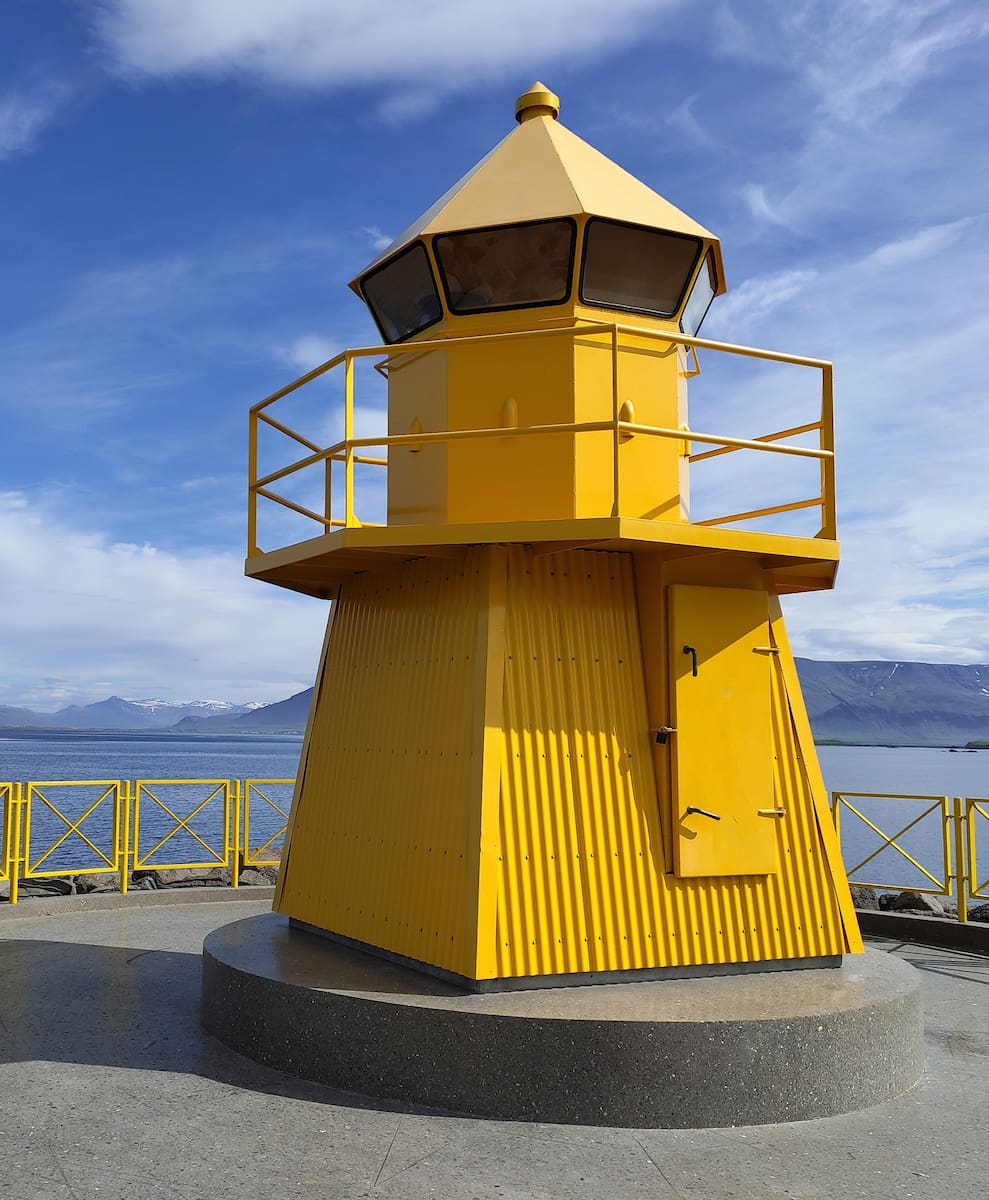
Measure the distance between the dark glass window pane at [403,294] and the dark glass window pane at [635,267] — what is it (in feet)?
3.83

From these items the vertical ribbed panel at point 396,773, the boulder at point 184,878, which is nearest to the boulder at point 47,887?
the boulder at point 184,878

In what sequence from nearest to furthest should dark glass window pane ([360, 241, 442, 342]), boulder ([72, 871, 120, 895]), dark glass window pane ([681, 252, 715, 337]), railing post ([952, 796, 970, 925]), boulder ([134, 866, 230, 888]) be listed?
dark glass window pane ([360, 241, 442, 342])
dark glass window pane ([681, 252, 715, 337])
railing post ([952, 796, 970, 925])
boulder ([72, 871, 120, 895])
boulder ([134, 866, 230, 888])

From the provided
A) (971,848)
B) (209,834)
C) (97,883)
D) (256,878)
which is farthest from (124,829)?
(209,834)

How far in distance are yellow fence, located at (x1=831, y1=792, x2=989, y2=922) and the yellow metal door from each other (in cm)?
362

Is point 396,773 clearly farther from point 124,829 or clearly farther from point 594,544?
point 124,829

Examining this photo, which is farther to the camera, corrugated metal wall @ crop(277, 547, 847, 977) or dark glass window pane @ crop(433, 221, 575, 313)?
dark glass window pane @ crop(433, 221, 575, 313)

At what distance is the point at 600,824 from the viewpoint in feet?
23.3

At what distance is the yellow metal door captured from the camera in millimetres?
7312

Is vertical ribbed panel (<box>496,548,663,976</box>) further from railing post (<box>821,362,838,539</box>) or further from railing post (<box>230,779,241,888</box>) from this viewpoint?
railing post (<box>230,779,241,888</box>)

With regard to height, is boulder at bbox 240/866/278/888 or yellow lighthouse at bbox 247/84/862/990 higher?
yellow lighthouse at bbox 247/84/862/990

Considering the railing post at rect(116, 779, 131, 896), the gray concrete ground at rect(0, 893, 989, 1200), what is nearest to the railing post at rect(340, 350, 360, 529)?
the gray concrete ground at rect(0, 893, 989, 1200)

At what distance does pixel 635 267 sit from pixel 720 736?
3.38 meters

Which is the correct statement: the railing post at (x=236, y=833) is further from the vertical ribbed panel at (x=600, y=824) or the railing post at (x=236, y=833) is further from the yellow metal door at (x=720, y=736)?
the yellow metal door at (x=720, y=736)

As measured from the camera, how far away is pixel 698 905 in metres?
7.27
